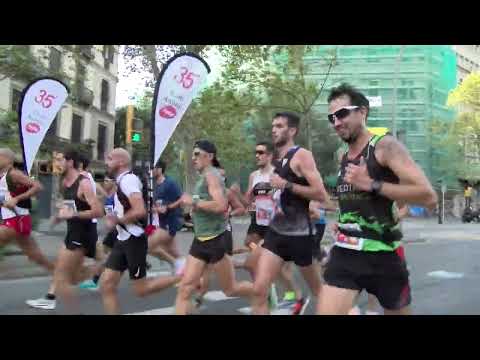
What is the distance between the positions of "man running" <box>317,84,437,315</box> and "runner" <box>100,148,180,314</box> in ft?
6.93

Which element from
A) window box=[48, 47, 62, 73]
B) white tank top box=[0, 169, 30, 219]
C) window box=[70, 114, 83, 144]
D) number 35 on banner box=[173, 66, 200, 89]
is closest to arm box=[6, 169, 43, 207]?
white tank top box=[0, 169, 30, 219]

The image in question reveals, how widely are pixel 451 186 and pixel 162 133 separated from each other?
167 ft

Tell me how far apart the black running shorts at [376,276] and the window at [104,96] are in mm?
37701

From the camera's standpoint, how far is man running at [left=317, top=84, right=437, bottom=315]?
332 cm

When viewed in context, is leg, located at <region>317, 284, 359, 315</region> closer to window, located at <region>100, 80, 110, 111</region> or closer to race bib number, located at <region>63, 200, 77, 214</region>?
race bib number, located at <region>63, 200, 77, 214</region>

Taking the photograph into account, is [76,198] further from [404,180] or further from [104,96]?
[104,96]

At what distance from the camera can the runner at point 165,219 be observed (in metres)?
8.20

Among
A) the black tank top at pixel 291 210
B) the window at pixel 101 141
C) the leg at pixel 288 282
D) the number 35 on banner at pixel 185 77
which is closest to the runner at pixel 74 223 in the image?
the black tank top at pixel 291 210

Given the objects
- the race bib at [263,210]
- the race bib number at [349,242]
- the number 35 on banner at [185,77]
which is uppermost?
the number 35 on banner at [185,77]

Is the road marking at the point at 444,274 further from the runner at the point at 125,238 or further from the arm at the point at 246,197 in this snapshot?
the runner at the point at 125,238

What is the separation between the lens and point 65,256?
5785 mm
